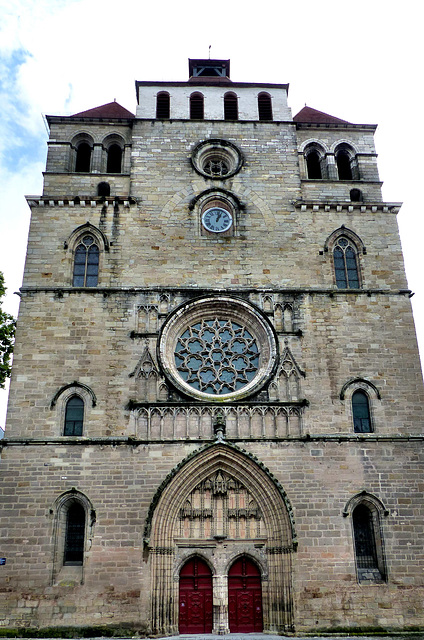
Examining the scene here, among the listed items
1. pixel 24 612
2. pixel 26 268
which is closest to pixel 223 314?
pixel 26 268

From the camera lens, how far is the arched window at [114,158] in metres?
18.7

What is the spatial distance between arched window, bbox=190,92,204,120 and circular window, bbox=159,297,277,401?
707 centimetres

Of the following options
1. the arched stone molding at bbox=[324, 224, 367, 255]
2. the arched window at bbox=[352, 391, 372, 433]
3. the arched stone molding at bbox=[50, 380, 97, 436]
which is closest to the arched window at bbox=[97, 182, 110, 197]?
the arched stone molding at bbox=[50, 380, 97, 436]

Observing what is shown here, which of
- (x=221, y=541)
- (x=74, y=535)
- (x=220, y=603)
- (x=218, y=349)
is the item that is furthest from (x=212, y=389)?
(x=220, y=603)

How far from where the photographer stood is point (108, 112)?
19.6m

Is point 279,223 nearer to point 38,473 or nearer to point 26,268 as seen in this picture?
point 26,268

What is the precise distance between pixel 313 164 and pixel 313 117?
2005 mm

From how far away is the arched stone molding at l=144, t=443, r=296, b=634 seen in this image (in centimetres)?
1352

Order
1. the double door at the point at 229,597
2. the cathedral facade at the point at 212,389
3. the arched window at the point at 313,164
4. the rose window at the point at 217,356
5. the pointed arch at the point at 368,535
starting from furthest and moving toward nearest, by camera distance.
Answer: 1. the arched window at the point at 313,164
2. the rose window at the point at 217,356
3. the pointed arch at the point at 368,535
4. the double door at the point at 229,597
5. the cathedral facade at the point at 212,389

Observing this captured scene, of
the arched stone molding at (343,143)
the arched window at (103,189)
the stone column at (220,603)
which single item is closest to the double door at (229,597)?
the stone column at (220,603)

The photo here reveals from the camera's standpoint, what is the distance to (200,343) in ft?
52.8

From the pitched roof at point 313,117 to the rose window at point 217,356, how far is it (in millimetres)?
7957

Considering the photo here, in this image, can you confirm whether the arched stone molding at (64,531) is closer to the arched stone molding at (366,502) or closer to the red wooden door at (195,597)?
the red wooden door at (195,597)

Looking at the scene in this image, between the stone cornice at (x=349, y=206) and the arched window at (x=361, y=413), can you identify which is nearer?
the arched window at (x=361, y=413)
